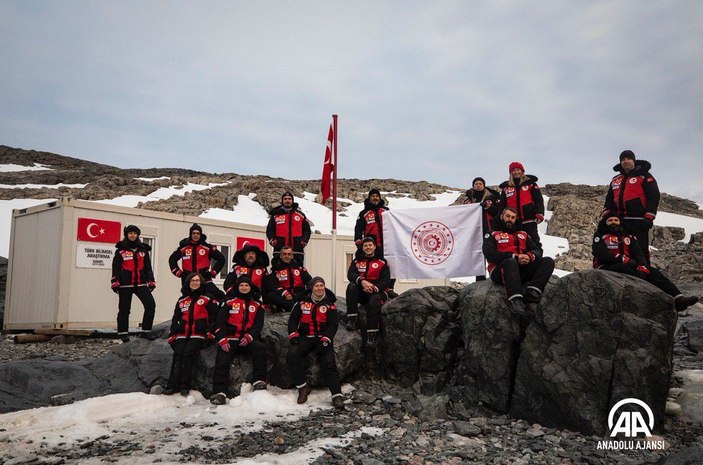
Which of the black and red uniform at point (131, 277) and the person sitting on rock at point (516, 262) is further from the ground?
the person sitting on rock at point (516, 262)

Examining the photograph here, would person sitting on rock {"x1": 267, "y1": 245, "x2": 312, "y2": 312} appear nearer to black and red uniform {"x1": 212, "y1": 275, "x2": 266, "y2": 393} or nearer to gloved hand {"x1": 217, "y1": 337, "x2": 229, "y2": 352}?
black and red uniform {"x1": 212, "y1": 275, "x2": 266, "y2": 393}

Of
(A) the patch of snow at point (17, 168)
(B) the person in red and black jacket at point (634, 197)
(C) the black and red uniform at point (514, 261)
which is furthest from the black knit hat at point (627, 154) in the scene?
(A) the patch of snow at point (17, 168)

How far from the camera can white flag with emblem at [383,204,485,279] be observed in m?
10.0

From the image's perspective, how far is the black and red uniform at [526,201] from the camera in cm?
914

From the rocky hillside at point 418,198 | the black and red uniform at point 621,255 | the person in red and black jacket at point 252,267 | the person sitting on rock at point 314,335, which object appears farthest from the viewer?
the rocky hillside at point 418,198

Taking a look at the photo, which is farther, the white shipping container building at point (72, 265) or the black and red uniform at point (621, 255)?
the white shipping container building at point (72, 265)

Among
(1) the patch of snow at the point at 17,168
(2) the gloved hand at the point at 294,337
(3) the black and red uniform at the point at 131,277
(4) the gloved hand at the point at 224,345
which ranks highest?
(1) the patch of snow at the point at 17,168

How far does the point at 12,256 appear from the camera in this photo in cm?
1427

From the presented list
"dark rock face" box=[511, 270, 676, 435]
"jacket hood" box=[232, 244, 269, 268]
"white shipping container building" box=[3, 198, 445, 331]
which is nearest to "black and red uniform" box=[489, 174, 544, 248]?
"dark rock face" box=[511, 270, 676, 435]

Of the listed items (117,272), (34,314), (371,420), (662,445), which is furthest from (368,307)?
(34,314)

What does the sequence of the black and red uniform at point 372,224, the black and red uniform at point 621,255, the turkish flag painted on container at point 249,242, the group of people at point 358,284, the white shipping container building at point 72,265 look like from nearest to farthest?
1. the black and red uniform at point 621,255
2. the group of people at point 358,284
3. the black and red uniform at point 372,224
4. the white shipping container building at point 72,265
5. the turkish flag painted on container at point 249,242

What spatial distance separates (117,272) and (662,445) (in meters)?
9.77

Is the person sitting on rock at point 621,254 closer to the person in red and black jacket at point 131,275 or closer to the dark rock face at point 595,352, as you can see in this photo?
the dark rock face at point 595,352

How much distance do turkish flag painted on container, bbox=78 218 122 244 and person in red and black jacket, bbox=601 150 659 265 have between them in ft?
37.3
